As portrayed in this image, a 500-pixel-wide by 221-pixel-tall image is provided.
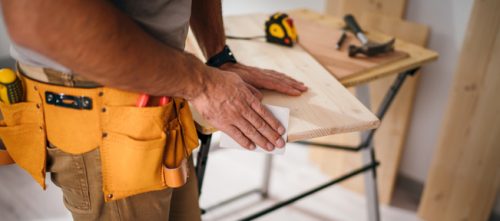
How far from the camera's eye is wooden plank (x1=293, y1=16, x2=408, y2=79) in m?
1.38

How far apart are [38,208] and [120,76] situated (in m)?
1.68

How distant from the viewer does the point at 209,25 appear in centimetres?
124

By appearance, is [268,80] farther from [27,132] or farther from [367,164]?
[367,164]

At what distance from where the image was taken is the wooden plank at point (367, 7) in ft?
6.27

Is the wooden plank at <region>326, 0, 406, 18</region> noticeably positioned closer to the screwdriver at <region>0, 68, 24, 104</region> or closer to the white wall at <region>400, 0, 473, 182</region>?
the white wall at <region>400, 0, 473, 182</region>

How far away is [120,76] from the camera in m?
0.76

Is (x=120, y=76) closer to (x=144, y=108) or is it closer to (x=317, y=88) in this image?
(x=144, y=108)

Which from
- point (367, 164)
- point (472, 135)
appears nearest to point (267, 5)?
point (367, 164)

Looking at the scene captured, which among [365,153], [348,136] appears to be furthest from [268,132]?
[348,136]

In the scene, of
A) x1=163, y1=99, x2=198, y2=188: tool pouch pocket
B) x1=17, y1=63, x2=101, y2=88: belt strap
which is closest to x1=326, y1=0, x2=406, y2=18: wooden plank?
x1=163, y1=99, x2=198, y2=188: tool pouch pocket

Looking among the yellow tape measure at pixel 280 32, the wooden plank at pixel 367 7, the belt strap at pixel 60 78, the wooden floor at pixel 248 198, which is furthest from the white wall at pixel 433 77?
the belt strap at pixel 60 78

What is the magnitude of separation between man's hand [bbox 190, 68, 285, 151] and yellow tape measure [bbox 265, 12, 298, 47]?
0.49 m

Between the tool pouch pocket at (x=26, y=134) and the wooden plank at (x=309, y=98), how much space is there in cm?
33

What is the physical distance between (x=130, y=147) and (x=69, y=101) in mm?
141
